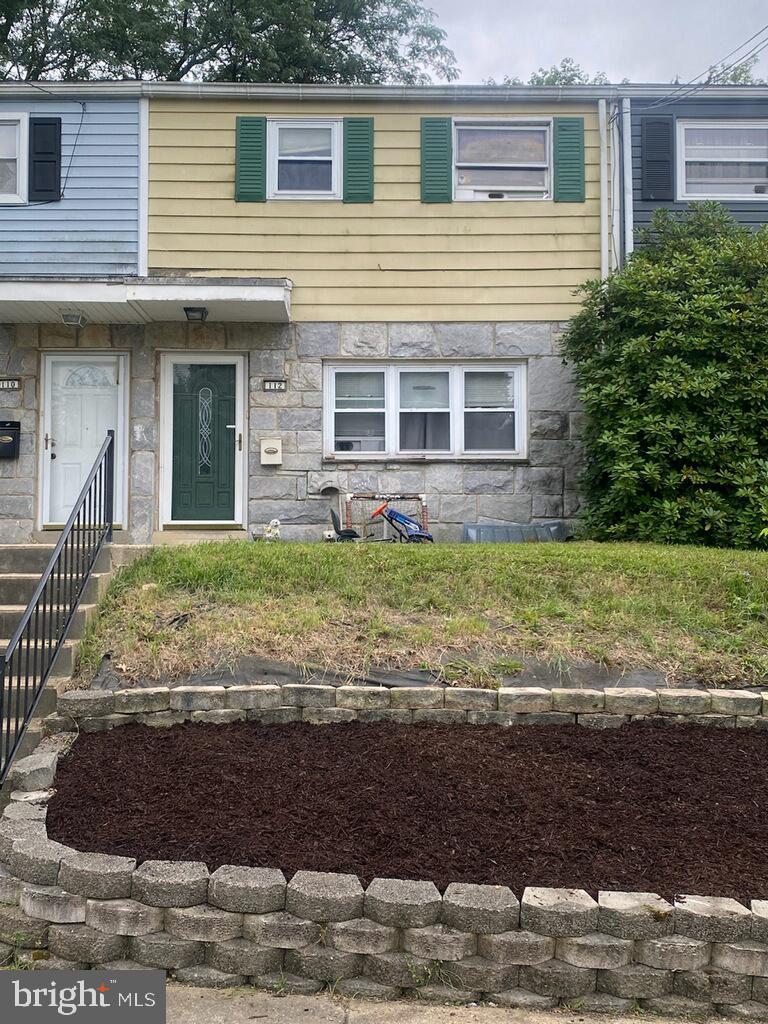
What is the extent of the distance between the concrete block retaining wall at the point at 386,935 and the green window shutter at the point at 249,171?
24.4 feet

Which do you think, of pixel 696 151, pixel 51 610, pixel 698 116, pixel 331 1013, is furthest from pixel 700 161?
pixel 331 1013

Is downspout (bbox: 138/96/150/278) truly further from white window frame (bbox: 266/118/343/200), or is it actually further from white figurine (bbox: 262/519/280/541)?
white figurine (bbox: 262/519/280/541)

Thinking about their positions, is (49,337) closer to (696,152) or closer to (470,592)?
(470,592)

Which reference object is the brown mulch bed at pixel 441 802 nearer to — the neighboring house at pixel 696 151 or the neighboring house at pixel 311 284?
the neighboring house at pixel 311 284

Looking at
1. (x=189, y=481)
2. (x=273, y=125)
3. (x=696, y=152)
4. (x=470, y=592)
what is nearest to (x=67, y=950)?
(x=470, y=592)

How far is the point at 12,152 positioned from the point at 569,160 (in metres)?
6.11

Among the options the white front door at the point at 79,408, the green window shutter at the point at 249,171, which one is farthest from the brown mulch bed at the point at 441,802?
the green window shutter at the point at 249,171

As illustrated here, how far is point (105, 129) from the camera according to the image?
893cm

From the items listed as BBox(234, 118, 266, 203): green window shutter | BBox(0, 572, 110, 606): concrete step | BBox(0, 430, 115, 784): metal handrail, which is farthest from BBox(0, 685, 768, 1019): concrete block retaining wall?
BBox(234, 118, 266, 203): green window shutter

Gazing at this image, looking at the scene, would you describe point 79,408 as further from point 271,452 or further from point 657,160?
point 657,160

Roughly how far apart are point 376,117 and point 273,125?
1140 mm

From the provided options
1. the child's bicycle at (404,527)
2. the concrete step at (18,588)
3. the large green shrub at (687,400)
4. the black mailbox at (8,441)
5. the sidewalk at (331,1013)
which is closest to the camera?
→ the sidewalk at (331,1013)

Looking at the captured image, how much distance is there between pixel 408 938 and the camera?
2.80 m

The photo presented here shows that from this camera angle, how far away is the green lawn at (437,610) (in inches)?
180
